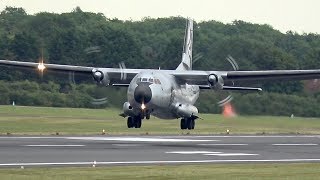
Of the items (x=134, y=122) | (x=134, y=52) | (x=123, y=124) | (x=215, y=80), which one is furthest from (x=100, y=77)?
(x=134, y=52)

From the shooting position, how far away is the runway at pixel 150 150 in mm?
→ 33062

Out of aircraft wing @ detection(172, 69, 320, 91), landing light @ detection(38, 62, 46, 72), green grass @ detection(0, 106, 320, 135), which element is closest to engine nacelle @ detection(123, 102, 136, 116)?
green grass @ detection(0, 106, 320, 135)

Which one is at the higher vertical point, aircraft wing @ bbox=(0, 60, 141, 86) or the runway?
aircraft wing @ bbox=(0, 60, 141, 86)

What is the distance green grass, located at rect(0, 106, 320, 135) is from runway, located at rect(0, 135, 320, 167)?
458 cm

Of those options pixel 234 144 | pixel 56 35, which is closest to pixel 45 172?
pixel 234 144

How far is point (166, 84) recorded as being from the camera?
58375 mm

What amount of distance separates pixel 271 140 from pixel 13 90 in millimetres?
35394

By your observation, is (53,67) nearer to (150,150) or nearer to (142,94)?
(142,94)

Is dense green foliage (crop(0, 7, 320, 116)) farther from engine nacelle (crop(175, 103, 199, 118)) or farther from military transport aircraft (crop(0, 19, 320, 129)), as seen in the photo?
engine nacelle (crop(175, 103, 199, 118))

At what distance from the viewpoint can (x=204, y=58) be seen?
8750 cm

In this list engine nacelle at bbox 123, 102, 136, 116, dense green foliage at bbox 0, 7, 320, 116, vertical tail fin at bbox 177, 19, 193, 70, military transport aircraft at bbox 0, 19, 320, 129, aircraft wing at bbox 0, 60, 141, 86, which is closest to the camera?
military transport aircraft at bbox 0, 19, 320, 129

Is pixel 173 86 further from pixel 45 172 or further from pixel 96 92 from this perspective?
pixel 45 172

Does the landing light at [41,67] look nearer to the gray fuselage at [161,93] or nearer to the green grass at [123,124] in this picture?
the green grass at [123,124]

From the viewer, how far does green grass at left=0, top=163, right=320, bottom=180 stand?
2725 centimetres
